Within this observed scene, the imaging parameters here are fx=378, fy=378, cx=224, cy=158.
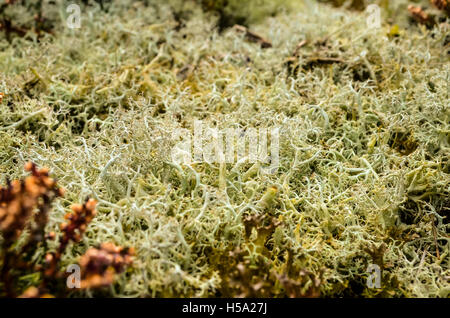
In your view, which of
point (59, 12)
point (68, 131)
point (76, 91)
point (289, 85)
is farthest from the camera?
point (59, 12)

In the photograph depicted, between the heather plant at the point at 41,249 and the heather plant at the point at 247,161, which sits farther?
the heather plant at the point at 247,161

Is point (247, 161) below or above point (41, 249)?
above

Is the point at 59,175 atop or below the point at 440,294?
atop

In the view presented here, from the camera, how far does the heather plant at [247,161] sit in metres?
1.21

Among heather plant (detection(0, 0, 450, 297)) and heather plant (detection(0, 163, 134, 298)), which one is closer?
heather plant (detection(0, 163, 134, 298))

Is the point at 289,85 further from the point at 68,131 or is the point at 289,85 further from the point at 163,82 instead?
the point at 68,131

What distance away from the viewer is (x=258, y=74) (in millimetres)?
2182

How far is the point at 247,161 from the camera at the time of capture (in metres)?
1.52

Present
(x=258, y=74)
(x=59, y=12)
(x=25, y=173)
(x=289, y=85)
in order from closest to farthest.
→ 1. (x=25, y=173)
2. (x=289, y=85)
3. (x=258, y=74)
4. (x=59, y=12)

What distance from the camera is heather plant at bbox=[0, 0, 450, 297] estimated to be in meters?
1.21

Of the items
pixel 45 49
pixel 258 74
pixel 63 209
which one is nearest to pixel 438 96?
pixel 258 74

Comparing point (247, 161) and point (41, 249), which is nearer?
point (41, 249)

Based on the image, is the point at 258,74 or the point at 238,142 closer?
the point at 238,142

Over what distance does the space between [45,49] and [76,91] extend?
29 cm
